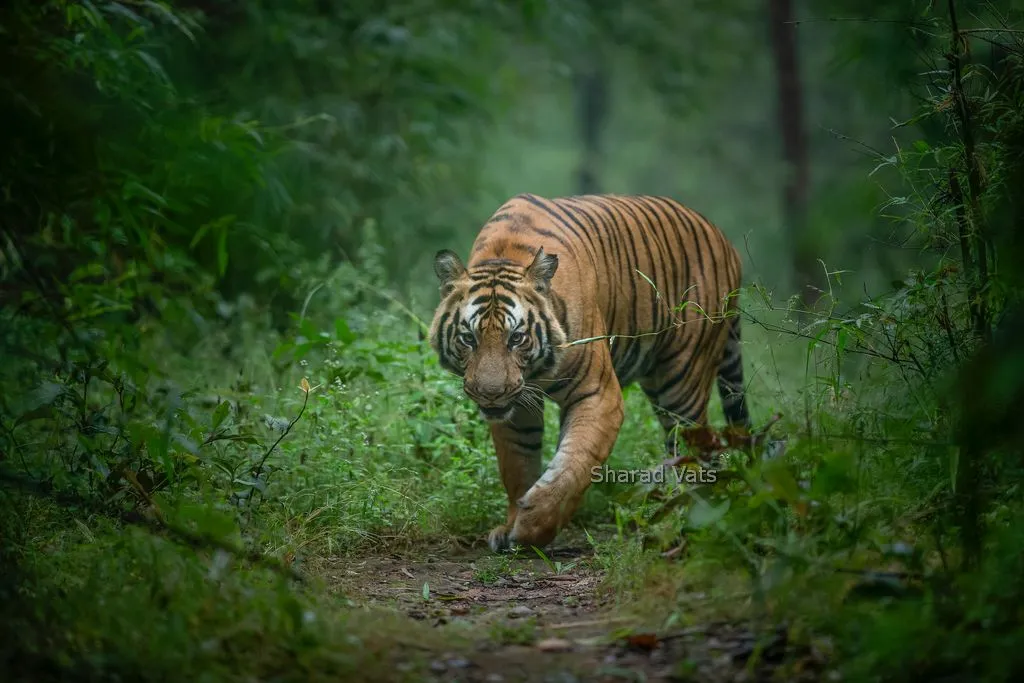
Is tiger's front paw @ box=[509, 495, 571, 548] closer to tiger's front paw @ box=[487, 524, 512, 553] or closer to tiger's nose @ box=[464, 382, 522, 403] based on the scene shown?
tiger's front paw @ box=[487, 524, 512, 553]

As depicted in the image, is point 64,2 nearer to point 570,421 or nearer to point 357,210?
point 570,421

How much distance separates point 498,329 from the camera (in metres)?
4.80

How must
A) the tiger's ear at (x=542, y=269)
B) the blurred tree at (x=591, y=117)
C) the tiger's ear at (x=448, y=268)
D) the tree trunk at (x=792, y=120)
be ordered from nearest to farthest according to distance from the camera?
the tiger's ear at (x=542, y=269), the tiger's ear at (x=448, y=268), the tree trunk at (x=792, y=120), the blurred tree at (x=591, y=117)

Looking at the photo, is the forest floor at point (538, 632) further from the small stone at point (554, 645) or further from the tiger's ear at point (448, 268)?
the tiger's ear at point (448, 268)

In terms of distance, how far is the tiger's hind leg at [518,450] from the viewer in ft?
17.0

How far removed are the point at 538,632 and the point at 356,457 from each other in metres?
1.86

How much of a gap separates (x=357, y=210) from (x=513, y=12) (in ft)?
8.91

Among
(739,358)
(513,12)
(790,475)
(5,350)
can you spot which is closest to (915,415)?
(790,475)

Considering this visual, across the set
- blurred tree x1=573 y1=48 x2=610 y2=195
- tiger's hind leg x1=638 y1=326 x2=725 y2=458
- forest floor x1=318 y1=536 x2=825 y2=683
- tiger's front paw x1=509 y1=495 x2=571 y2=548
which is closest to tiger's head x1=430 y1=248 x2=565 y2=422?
tiger's front paw x1=509 y1=495 x2=571 y2=548

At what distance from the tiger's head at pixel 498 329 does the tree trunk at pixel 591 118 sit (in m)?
15.0

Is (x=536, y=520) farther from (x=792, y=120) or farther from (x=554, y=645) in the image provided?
(x=792, y=120)

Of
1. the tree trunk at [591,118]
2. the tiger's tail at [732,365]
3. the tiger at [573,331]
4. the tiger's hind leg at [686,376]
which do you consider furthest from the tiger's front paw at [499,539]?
the tree trunk at [591,118]

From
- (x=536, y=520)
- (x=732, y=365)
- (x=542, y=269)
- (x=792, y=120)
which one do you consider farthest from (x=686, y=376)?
(x=792, y=120)

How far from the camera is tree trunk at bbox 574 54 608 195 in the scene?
20172mm
